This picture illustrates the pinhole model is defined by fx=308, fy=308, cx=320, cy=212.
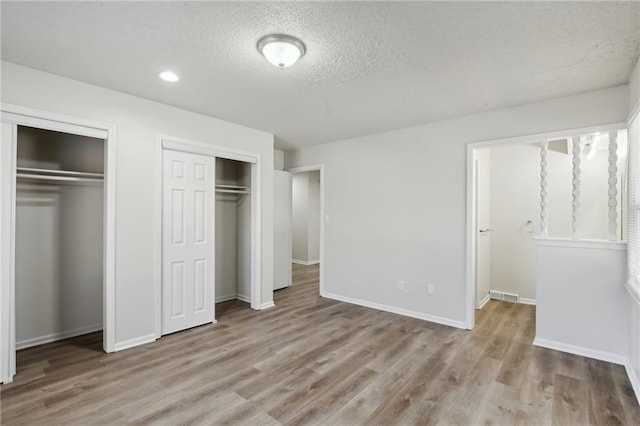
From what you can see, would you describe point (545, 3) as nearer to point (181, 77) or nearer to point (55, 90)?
point (181, 77)

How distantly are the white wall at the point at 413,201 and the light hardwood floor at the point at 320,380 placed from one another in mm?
704

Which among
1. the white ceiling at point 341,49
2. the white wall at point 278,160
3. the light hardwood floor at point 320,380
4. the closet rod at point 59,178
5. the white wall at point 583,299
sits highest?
the white ceiling at point 341,49

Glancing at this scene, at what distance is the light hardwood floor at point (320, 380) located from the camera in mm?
2057

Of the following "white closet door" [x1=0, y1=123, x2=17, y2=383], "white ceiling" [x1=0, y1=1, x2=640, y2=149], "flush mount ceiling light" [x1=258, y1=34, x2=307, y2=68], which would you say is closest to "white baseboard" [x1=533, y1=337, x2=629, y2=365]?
"white ceiling" [x1=0, y1=1, x2=640, y2=149]

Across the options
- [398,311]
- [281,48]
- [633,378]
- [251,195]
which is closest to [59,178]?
[251,195]

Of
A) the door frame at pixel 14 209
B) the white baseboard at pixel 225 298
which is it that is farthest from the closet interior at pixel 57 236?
the white baseboard at pixel 225 298

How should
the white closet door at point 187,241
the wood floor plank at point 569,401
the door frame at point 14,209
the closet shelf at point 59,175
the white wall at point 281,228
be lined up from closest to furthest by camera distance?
the wood floor plank at point 569,401 < the door frame at point 14,209 < the closet shelf at point 59,175 < the white closet door at point 187,241 < the white wall at point 281,228

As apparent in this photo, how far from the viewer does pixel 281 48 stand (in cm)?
208

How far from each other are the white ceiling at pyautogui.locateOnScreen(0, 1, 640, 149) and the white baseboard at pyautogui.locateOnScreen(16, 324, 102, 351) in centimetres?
262

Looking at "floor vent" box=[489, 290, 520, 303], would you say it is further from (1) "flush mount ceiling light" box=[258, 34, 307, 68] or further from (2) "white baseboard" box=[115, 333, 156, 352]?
(2) "white baseboard" box=[115, 333, 156, 352]

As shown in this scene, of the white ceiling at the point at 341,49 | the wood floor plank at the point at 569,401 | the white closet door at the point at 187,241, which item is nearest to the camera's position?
the white ceiling at the point at 341,49

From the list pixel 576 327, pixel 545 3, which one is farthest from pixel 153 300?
pixel 576 327

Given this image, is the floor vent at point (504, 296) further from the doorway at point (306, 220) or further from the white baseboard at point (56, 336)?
the white baseboard at point (56, 336)

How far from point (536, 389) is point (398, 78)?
A: 8.97 feet
